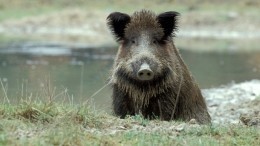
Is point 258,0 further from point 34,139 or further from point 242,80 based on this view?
point 34,139

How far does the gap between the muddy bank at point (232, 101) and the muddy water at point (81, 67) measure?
215 centimetres

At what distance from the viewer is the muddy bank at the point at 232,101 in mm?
14086

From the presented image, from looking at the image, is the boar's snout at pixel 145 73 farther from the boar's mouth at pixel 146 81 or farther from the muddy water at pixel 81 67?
the muddy water at pixel 81 67

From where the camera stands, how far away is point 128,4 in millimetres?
51844

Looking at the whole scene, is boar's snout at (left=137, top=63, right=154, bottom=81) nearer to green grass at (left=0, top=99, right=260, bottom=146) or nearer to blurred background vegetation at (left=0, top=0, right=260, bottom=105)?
green grass at (left=0, top=99, right=260, bottom=146)

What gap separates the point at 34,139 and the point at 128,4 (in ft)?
149

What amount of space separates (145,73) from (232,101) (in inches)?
326

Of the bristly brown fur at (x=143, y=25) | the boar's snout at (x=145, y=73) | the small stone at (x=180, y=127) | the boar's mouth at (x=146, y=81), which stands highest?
the bristly brown fur at (x=143, y=25)

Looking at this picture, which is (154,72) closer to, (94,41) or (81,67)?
(81,67)

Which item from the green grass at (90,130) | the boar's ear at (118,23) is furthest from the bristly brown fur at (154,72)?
the green grass at (90,130)

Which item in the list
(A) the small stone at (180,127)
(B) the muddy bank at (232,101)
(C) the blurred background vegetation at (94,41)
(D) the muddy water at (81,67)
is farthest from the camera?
(C) the blurred background vegetation at (94,41)

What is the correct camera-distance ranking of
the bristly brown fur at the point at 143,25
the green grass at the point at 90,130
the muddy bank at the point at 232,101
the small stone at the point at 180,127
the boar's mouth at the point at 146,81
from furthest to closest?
the muddy bank at the point at 232,101
the bristly brown fur at the point at 143,25
the boar's mouth at the point at 146,81
the small stone at the point at 180,127
the green grass at the point at 90,130

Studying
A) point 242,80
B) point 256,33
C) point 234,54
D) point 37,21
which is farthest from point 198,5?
point 242,80

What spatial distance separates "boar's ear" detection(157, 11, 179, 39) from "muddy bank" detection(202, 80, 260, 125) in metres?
2.68
